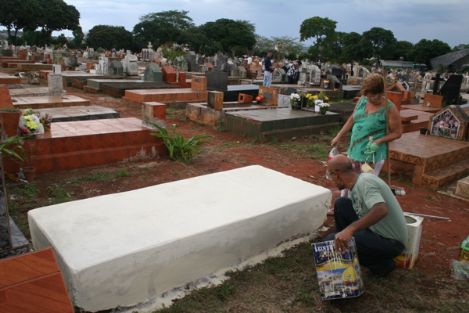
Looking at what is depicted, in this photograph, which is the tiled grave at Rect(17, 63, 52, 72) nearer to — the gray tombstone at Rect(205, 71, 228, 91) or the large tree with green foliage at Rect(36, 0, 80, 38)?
the gray tombstone at Rect(205, 71, 228, 91)

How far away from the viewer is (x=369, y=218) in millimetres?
2611

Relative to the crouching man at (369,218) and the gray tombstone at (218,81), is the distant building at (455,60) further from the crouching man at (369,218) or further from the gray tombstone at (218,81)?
the crouching man at (369,218)

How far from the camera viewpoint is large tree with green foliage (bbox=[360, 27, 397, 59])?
2372 inches

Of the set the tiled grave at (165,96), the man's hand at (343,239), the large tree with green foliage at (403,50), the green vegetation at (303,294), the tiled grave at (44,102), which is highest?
the large tree with green foliage at (403,50)

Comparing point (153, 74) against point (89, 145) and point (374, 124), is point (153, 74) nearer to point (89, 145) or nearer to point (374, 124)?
point (89, 145)

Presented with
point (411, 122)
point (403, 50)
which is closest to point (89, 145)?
point (411, 122)

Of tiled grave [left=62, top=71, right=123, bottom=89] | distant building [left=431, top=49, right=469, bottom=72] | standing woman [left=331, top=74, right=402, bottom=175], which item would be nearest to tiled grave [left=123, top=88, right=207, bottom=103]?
tiled grave [left=62, top=71, right=123, bottom=89]

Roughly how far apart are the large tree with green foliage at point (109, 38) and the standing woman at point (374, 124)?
4875 centimetres

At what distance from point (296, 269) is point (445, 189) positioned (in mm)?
3618

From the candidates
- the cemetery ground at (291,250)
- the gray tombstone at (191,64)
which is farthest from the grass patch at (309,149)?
the gray tombstone at (191,64)

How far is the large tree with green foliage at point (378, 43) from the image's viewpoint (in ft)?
198

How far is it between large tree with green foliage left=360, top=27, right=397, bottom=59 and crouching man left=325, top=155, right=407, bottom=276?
2429 inches

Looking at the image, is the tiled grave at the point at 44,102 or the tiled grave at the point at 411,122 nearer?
the tiled grave at the point at 44,102

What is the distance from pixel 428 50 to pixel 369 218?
6111cm
